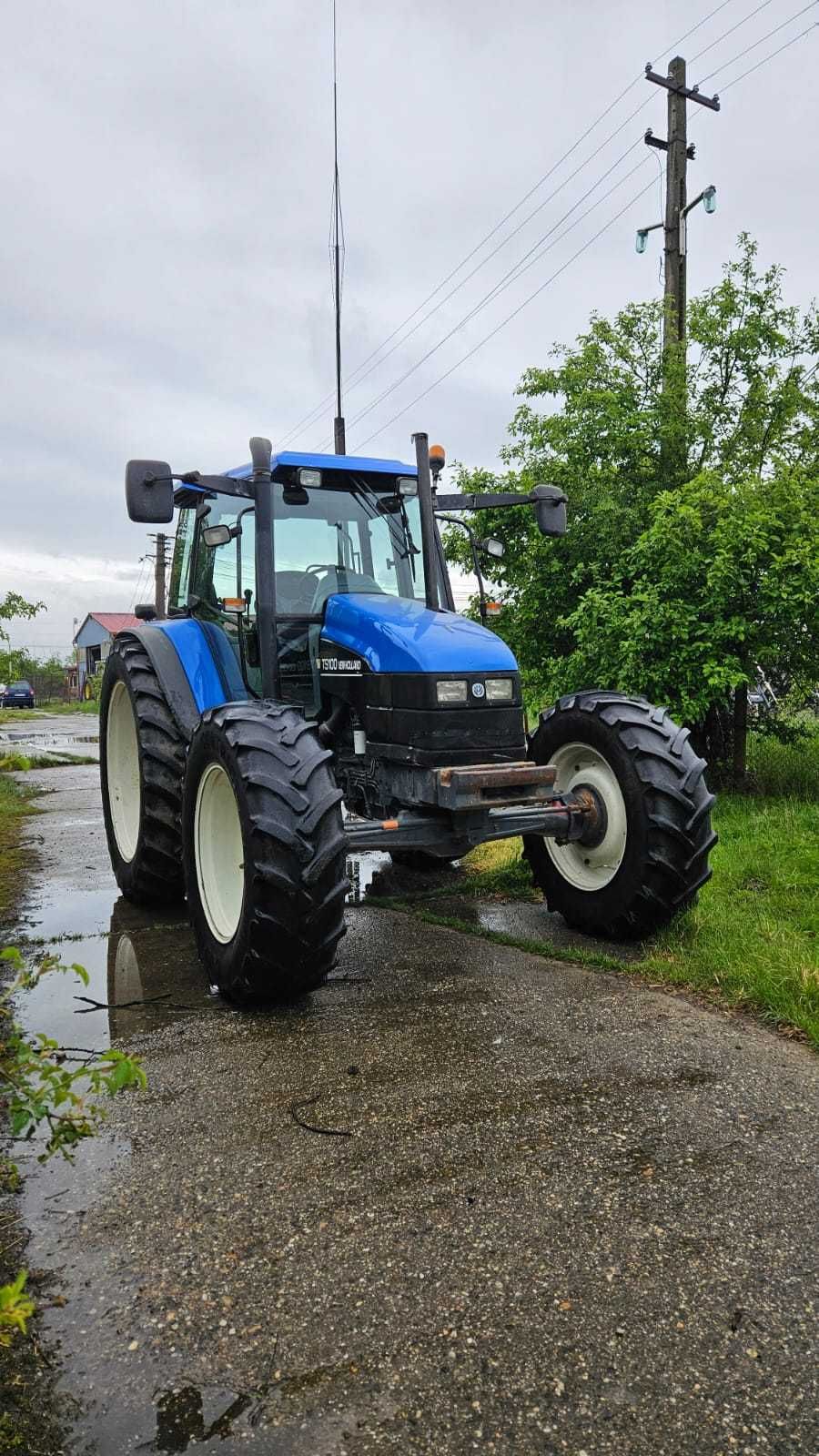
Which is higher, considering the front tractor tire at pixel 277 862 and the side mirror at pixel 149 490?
the side mirror at pixel 149 490

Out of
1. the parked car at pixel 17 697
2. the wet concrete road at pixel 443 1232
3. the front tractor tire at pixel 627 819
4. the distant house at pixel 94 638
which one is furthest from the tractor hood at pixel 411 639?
the distant house at pixel 94 638

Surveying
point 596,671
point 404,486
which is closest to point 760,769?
point 596,671

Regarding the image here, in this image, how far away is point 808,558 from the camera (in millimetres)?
6617

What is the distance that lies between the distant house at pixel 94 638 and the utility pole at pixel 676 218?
183 ft

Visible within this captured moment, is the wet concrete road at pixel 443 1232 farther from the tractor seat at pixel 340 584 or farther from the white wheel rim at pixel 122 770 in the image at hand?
the white wheel rim at pixel 122 770

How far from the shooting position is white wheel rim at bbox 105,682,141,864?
19.9 ft

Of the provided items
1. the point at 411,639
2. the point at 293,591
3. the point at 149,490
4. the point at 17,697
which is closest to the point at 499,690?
the point at 411,639

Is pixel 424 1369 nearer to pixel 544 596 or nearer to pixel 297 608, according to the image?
pixel 297 608

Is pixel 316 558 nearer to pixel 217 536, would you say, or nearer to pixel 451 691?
pixel 217 536

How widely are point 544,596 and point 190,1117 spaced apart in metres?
6.56

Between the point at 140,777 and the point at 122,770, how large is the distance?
48.2 inches

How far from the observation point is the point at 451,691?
164 inches

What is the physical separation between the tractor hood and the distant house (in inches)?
2372

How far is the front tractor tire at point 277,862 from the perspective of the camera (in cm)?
344
